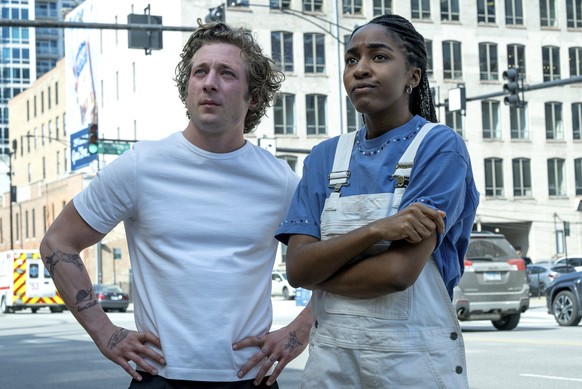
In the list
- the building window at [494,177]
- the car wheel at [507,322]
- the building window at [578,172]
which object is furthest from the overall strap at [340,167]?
the building window at [578,172]

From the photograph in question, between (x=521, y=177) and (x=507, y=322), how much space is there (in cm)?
4737

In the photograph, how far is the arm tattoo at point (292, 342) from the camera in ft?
13.5

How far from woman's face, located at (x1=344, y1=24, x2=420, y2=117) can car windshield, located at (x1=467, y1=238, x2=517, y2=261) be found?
58.9ft

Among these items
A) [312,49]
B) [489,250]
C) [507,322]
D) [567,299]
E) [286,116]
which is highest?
[312,49]

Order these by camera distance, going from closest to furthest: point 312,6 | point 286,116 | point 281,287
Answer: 1. point 281,287
2. point 286,116
3. point 312,6

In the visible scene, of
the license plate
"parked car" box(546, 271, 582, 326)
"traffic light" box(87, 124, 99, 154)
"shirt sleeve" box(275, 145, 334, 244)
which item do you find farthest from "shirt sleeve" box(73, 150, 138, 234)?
"traffic light" box(87, 124, 99, 154)

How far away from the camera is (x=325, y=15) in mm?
65312

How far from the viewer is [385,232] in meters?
3.18

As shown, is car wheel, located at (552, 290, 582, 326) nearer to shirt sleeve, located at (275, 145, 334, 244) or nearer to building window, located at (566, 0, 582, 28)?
shirt sleeve, located at (275, 145, 334, 244)

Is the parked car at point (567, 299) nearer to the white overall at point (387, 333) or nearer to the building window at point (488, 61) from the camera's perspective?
the white overall at point (387, 333)

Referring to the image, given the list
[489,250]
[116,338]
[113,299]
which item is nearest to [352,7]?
[113,299]

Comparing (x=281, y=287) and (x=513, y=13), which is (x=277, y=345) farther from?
(x=513, y=13)

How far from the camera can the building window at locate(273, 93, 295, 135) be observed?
63781 mm

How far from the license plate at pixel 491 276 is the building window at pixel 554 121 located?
4982cm
